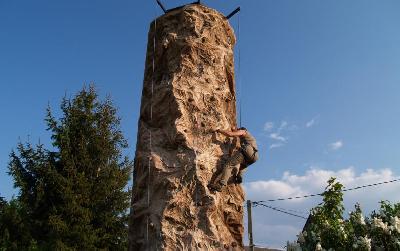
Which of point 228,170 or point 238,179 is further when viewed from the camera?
point 238,179

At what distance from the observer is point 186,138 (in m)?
7.45

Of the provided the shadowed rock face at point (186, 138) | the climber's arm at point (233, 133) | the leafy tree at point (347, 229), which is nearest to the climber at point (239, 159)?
the climber's arm at point (233, 133)

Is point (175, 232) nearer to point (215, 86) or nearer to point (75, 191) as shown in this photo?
point (215, 86)

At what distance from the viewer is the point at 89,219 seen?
14.6m

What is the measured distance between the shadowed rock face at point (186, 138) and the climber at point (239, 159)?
0.12 metres

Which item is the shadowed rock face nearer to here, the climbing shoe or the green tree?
the climbing shoe

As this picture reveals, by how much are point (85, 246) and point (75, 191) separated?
1.79 meters

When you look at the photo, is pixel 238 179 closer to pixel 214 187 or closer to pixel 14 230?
pixel 214 187

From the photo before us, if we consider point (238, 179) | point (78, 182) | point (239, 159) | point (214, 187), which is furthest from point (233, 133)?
point (78, 182)

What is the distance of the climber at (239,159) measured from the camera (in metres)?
7.34

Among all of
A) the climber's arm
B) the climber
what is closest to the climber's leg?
the climber

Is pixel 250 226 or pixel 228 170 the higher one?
pixel 250 226

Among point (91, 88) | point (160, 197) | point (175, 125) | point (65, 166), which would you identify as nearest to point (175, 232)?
point (160, 197)

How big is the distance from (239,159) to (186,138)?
923 millimetres
